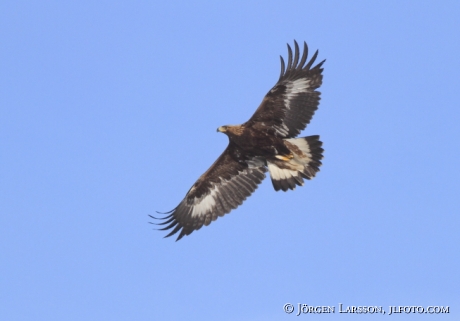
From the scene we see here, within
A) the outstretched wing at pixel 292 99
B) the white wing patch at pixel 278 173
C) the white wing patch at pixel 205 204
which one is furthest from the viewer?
the white wing patch at pixel 205 204

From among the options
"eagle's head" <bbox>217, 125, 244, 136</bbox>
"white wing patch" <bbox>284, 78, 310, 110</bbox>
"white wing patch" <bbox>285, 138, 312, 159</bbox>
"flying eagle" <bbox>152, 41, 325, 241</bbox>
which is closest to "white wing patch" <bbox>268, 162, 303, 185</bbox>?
"flying eagle" <bbox>152, 41, 325, 241</bbox>

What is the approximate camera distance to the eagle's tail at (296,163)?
17.0 meters

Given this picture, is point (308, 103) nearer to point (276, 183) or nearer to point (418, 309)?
point (276, 183)

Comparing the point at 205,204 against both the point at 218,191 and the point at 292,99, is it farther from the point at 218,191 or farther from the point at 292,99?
the point at 292,99

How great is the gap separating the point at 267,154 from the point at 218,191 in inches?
67.8

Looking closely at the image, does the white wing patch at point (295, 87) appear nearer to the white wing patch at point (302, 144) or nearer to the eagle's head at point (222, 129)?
the white wing patch at point (302, 144)

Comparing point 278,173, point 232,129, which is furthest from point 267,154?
point 232,129

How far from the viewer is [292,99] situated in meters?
16.7

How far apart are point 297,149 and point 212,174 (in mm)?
2450

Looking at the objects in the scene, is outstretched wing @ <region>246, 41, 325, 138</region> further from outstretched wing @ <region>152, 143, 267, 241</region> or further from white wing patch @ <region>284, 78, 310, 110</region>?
outstretched wing @ <region>152, 143, 267, 241</region>

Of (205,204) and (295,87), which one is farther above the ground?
(295,87)

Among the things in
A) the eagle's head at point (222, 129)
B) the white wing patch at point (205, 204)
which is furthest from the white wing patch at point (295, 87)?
the white wing patch at point (205, 204)

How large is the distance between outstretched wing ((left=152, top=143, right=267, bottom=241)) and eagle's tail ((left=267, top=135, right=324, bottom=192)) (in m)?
0.51

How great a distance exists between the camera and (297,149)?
55.9ft
